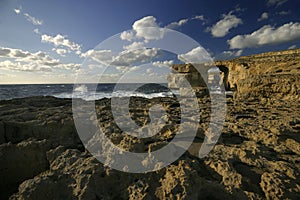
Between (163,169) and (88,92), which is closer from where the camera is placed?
(163,169)

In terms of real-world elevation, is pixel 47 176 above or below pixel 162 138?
below

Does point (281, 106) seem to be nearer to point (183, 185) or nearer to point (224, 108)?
point (224, 108)

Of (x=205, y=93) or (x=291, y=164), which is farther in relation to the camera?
(x=205, y=93)

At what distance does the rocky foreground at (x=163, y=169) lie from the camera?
2.19 metres

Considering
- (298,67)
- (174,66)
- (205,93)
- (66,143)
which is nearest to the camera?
(66,143)

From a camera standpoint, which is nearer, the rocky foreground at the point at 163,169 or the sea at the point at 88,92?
the rocky foreground at the point at 163,169

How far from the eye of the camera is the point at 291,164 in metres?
2.51

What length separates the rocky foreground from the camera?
7.18 ft

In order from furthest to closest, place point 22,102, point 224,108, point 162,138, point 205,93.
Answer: point 205,93 < point 22,102 < point 224,108 < point 162,138

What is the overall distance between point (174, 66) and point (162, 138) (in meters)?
24.7

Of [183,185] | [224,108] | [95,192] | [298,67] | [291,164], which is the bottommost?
[95,192]

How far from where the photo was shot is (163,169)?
8.05 feet

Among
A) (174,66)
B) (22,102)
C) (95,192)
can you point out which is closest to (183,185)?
(95,192)

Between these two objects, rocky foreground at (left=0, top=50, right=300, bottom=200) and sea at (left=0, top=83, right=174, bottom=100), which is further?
sea at (left=0, top=83, right=174, bottom=100)
